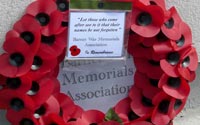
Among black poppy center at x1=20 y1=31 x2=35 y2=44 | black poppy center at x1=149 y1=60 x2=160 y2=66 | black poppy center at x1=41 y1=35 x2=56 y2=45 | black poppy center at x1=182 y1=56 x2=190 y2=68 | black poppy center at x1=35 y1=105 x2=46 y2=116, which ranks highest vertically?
black poppy center at x1=20 y1=31 x2=35 y2=44

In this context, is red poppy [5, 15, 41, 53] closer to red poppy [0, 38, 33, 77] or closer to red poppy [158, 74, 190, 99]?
red poppy [0, 38, 33, 77]

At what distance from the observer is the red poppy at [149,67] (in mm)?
2432

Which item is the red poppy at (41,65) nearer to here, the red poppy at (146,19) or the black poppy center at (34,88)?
the black poppy center at (34,88)

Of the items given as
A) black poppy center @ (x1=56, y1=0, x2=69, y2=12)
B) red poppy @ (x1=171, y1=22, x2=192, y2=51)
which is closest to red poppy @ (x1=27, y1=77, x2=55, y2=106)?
black poppy center @ (x1=56, y1=0, x2=69, y2=12)

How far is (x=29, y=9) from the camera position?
2314 mm

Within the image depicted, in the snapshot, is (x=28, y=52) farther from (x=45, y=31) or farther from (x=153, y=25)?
(x=153, y=25)

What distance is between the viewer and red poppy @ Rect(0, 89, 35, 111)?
89.8 inches

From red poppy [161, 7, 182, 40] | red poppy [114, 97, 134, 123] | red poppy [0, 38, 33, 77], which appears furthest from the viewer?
red poppy [114, 97, 134, 123]

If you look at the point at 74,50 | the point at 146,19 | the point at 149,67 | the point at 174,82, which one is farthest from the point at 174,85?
the point at 74,50

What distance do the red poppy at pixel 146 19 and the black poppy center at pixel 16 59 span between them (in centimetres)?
38

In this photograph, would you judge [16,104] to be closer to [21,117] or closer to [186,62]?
[21,117]

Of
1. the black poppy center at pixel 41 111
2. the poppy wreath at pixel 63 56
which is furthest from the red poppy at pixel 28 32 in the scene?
the black poppy center at pixel 41 111

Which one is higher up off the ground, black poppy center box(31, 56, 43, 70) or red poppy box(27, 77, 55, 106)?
black poppy center box(31, 56, 43, 70)

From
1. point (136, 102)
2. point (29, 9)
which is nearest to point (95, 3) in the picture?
point (29, 9)
